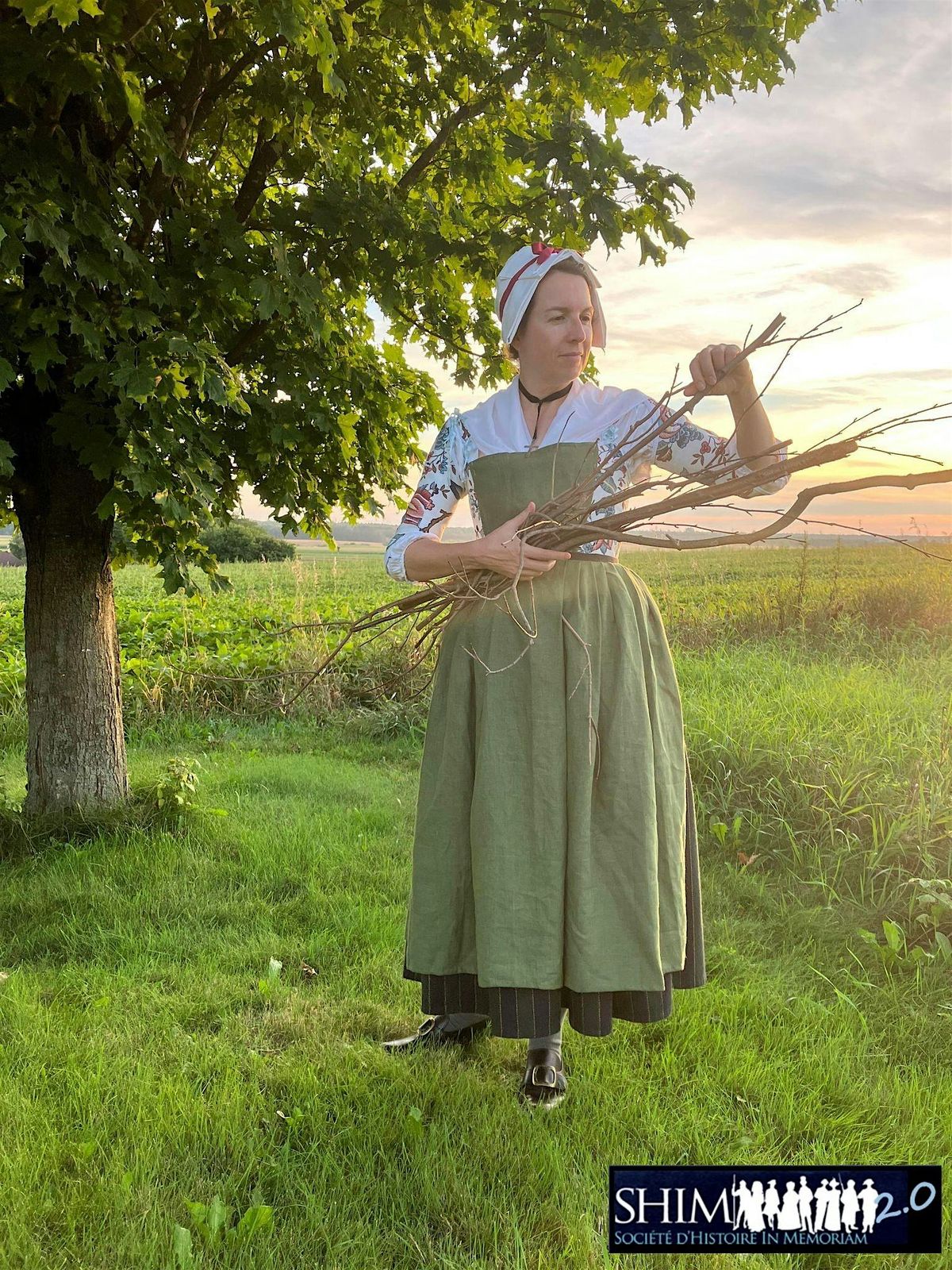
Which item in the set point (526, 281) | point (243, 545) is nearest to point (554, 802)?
point (526, 281)

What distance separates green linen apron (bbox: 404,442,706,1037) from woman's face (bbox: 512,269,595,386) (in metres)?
0.21

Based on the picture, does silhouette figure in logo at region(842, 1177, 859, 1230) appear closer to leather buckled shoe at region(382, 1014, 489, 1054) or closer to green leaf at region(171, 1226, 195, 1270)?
leather buckled shoe at region(382, 1014, 489, 1054)

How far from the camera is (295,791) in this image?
16.5 ft

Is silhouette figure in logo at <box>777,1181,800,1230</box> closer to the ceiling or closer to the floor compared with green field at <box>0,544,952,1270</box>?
closer to the floor

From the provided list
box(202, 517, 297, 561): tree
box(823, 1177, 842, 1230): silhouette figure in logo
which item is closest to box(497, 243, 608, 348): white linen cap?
box(823, 1177, 842, 1230): silhouette figure in logo

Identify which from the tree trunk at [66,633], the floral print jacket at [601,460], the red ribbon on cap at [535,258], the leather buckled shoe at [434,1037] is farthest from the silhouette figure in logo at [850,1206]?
the tree trunk at [66,633]

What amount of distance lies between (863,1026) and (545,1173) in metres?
1.24

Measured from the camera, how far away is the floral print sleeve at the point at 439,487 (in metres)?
2.22

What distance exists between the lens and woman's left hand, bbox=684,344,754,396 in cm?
200

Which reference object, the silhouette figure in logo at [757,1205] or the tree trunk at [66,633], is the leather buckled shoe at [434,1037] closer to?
the silhouette figure in logo at [757,1205]

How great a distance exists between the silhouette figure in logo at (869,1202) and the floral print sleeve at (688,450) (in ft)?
5.24

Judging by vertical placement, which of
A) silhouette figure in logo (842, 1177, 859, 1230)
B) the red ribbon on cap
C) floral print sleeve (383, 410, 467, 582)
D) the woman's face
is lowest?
silhouette figure in logo (842, 1177, 859, 1230)

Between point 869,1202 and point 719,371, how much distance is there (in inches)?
75.2

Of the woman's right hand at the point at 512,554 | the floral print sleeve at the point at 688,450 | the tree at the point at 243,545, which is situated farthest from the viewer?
the tree at the point at 243,545
